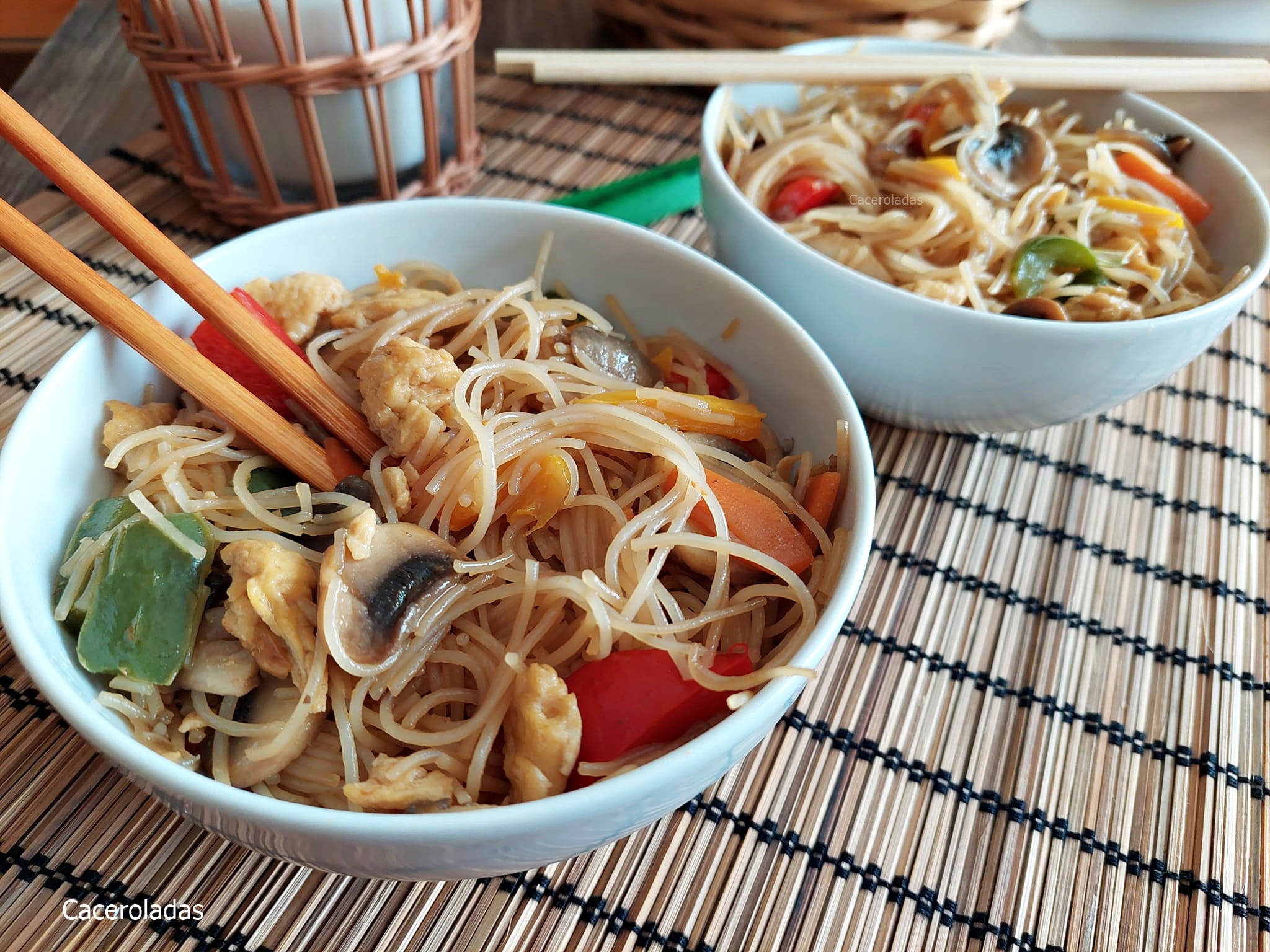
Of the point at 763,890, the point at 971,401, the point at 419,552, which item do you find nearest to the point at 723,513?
the point at 419,552

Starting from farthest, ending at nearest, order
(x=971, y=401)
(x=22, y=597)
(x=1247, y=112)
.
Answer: (x=1247, y=112) → (x=971, y=401) → (x=22, y=597)

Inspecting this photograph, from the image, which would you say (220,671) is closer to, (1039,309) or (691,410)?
(691,410)

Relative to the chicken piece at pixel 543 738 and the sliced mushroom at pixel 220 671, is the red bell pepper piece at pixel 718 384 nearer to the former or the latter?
the chicken piece at pixel 543 738

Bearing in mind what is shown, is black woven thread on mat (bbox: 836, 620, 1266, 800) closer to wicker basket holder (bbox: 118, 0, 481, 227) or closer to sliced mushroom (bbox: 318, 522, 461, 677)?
sliced mushroom (bbox: 318, 522, 461, 677)

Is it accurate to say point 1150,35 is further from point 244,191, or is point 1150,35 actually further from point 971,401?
point 244,191

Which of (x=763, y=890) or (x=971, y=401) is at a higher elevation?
(x=971, y=401)

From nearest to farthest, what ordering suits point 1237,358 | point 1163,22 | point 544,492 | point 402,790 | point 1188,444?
point 402,790, point 544,492, point 1188,444, point 1237,358, point 1163,22

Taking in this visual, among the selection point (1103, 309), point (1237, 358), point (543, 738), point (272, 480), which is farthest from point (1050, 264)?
point (272, 480)

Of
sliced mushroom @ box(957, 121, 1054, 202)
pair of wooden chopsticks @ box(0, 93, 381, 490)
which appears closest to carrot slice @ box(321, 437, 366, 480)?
pair of wooden chopsticks @ box(0, 93, 381, 490)
